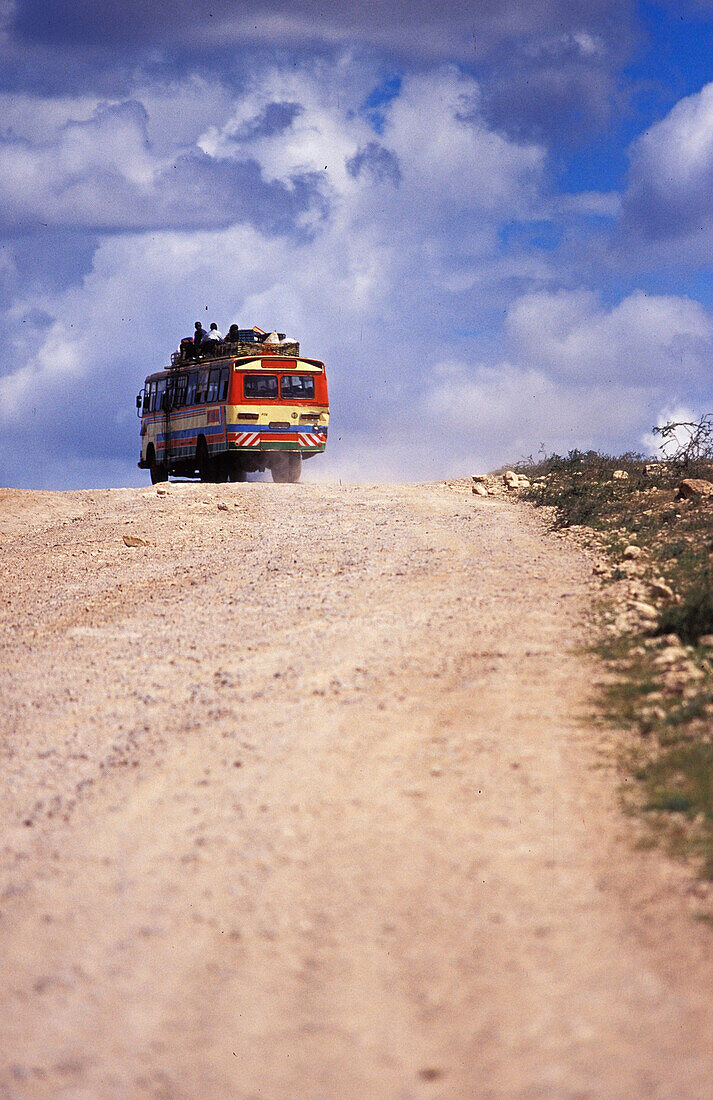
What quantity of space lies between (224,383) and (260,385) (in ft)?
2.95

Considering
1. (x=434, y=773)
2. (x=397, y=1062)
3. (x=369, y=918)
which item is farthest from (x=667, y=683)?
(x=397, y=1062)

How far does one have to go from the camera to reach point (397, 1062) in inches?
145

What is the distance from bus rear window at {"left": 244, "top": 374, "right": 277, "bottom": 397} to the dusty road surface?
16.3 m

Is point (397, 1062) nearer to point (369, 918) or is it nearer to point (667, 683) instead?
point (369, 918)

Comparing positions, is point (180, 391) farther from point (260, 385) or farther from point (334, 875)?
point (334, 875)

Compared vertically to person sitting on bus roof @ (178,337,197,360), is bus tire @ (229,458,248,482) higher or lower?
lower

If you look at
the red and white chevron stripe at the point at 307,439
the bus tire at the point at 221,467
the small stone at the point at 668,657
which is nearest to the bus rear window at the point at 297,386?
the red and white chevron stripe at the point at 307,439

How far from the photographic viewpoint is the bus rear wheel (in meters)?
26.9

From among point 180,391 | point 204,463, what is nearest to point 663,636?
point 204,463

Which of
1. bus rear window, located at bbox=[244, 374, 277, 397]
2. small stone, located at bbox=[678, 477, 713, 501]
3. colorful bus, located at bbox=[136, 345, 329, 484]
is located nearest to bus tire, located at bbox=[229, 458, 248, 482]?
colorful bus, located at bbox=[136, 345, 329, 484]

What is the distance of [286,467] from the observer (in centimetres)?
2697

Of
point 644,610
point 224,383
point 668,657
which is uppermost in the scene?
point 224,383

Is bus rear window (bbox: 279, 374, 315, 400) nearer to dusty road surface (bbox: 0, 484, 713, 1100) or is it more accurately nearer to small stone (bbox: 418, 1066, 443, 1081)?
dusty road surface (bbox: 0, 484, 713, 1100)

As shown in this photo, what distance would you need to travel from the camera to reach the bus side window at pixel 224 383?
2586 centimetres
